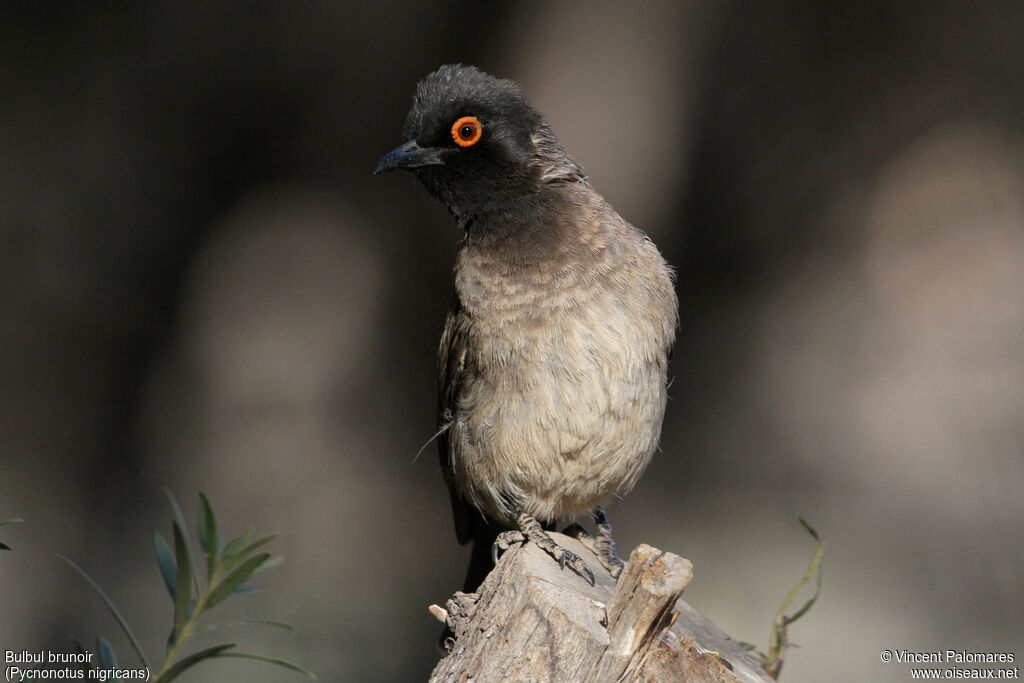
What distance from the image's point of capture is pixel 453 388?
4117 millimetres

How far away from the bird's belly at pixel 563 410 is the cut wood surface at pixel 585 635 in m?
0.91

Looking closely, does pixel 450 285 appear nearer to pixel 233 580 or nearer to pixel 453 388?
pixel 453 388

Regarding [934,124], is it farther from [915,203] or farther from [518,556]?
[518,556]

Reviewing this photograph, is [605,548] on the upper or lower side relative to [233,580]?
upper

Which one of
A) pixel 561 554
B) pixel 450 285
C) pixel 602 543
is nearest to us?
pixel 561 554

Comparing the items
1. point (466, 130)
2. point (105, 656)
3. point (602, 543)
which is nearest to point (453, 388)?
point (602, 543)

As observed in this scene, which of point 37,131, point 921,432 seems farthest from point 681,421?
point 37,131

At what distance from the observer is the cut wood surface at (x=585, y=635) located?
251cm

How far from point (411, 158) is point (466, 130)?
26cm

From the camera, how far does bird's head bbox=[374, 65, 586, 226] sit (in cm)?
401

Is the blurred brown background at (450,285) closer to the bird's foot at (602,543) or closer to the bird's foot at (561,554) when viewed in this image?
the bird's foot at (602,543)

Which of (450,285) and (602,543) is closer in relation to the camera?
(602,543)

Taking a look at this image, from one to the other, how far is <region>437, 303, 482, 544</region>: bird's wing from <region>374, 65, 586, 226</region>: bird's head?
0.47 metres

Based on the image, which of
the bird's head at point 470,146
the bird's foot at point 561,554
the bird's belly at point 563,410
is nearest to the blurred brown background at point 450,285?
the bird's head at point 470,146
